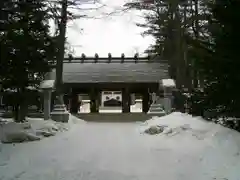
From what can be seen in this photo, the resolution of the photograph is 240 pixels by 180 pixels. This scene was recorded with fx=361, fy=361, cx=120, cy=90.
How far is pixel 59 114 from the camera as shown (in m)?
16.4

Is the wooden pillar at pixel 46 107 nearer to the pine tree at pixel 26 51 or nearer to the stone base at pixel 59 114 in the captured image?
the stone base at pixel 59 114

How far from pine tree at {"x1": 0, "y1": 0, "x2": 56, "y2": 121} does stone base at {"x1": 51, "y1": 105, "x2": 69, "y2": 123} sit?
93.3 inches

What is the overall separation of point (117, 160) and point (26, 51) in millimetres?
6082

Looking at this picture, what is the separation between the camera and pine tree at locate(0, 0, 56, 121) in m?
10.2

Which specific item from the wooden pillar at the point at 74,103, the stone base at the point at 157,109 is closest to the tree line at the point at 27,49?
the stone base at the point at 157,109

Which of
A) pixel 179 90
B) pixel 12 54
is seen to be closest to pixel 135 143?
pixel 12 54

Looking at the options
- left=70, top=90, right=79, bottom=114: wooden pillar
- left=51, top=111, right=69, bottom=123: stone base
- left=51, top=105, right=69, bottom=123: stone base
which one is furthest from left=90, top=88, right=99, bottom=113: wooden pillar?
left=51, top=111, right=69, bottom=123: stone base

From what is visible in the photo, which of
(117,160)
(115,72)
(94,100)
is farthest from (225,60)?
(94,100)

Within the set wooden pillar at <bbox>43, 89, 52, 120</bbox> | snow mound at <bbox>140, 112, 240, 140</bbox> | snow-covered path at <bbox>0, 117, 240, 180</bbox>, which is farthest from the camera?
wooden pillar at <bbox>43, 89, 52, 120</bbox>

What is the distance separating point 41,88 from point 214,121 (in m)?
8.02

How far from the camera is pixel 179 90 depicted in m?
18.5

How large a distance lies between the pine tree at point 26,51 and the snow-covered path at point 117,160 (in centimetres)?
286

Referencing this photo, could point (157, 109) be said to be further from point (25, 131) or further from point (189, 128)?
point (25, 131)

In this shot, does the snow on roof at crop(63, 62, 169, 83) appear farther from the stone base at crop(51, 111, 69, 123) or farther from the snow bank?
the snow bank
